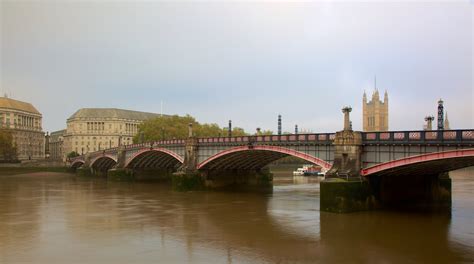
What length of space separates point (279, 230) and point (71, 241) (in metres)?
9.67

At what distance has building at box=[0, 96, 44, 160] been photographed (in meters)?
123

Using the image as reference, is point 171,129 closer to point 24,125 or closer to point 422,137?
point 24,125

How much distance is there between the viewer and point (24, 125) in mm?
130000

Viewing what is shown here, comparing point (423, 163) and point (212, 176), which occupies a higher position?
point (423, 163)

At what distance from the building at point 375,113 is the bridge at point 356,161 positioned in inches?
4301

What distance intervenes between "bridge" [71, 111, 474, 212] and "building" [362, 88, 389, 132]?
4301 inches

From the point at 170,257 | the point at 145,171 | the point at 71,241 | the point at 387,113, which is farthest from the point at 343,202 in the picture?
the point at 387,113

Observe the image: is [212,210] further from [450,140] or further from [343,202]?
[450,140]

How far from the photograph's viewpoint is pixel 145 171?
66750 mm

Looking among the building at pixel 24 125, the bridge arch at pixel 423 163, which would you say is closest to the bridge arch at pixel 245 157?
the bridge arch at pixel 423 163

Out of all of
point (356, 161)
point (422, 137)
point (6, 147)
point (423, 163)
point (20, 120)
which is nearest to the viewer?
point (422, 137)

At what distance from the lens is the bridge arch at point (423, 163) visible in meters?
22.4

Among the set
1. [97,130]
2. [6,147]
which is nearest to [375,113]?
[97,130]

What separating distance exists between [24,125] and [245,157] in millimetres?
106704
